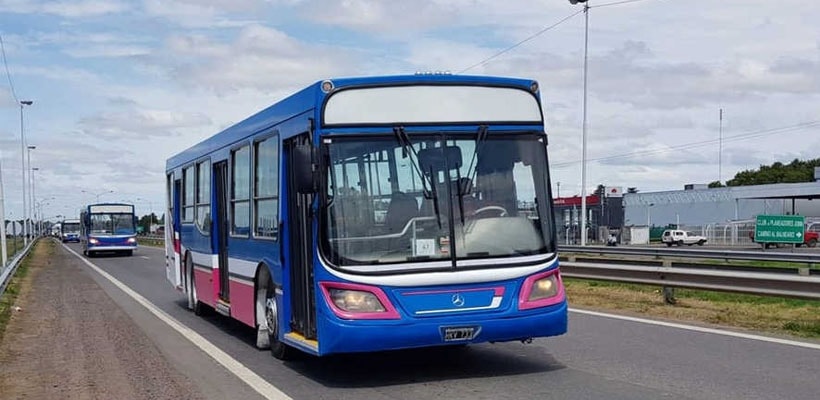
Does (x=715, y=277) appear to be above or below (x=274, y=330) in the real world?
above

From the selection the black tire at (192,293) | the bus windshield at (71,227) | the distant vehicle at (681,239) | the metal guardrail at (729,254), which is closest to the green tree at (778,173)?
the distant vehicle at (681,239)

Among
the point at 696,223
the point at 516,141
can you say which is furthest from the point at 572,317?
the point at 696,223

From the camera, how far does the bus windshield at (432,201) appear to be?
8.27 m

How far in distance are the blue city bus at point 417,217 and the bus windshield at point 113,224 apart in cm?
3916

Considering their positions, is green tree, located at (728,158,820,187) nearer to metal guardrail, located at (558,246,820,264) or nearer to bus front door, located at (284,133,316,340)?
metal guardrail, located at (558,246,820,264)

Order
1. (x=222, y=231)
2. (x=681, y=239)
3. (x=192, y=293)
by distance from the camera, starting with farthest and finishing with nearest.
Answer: (x=681, y=239), (x=192, y=293), (x=222, y=231)

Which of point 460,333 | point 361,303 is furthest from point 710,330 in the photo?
point 361,303

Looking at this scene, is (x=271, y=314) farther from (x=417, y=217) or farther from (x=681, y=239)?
(x=681, y=239)

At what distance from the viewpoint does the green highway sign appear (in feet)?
141

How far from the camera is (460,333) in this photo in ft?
27.3

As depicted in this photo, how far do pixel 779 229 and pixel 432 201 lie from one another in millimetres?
38720

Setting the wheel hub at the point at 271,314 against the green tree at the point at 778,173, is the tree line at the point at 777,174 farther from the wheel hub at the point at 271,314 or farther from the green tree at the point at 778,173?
the wheel hub at the point at 271,314

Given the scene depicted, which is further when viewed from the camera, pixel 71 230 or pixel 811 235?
pixel 71 230

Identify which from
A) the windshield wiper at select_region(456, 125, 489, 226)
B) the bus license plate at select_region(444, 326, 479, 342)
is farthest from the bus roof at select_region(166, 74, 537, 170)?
the bus license plate at select_region(444, 326, 479, 342)
